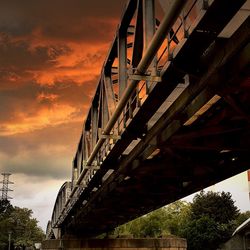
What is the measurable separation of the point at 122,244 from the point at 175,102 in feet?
111

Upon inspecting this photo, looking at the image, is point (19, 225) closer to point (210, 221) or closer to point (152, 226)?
point (152, 226)

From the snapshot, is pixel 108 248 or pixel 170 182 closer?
pixel 170 182

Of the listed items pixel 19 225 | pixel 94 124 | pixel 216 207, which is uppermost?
pixel 19 225

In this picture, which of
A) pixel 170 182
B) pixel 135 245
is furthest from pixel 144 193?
pixel 135 245

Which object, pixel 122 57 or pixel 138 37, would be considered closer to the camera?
pixel 138 37

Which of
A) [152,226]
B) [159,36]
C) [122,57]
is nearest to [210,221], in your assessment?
[152,226]

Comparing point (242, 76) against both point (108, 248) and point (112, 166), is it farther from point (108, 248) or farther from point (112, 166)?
point (108, 248)

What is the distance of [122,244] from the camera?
1692 inches

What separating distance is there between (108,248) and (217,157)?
28.2m

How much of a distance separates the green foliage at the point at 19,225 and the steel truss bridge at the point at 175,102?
397ft

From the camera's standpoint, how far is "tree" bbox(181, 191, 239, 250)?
236ft

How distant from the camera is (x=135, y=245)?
1666 inches

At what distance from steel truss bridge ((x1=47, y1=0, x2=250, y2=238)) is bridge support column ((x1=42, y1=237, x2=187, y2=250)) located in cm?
1823

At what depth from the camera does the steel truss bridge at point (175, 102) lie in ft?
26.8
